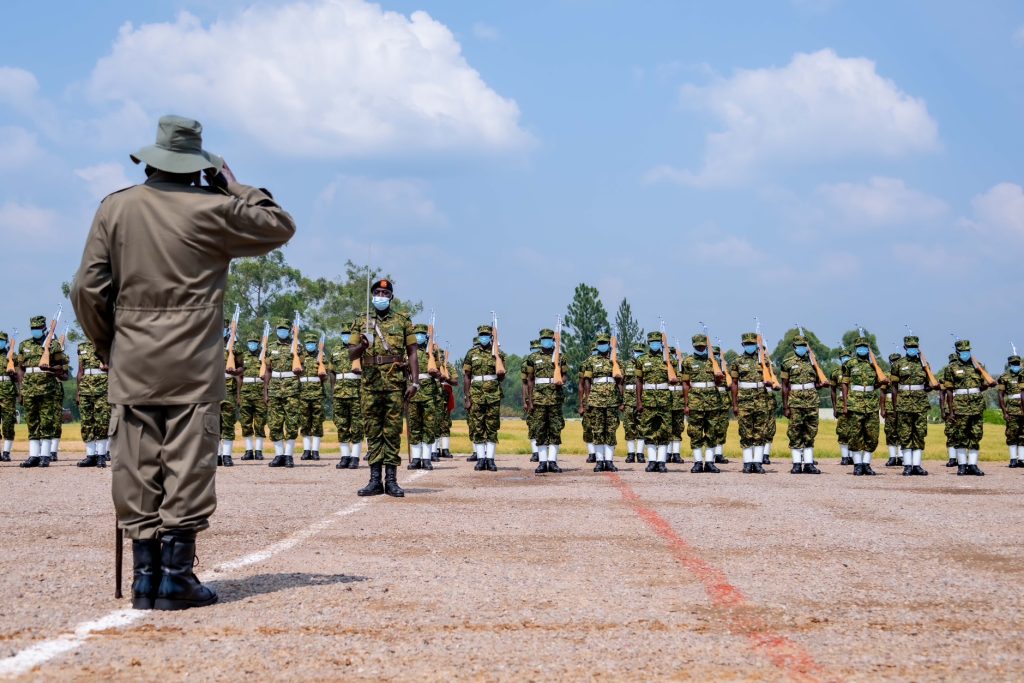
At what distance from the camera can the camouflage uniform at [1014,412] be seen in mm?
21000

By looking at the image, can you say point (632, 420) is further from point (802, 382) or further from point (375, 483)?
point (375, 483)

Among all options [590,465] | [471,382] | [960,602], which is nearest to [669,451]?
[590,465]

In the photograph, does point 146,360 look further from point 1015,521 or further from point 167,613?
point 1015,521

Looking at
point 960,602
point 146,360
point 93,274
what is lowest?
point 960,602

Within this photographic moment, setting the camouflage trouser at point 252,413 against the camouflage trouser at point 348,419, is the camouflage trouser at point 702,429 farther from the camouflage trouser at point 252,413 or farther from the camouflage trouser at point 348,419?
the camouflage trouser at point 252,413

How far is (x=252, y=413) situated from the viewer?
20.6 m

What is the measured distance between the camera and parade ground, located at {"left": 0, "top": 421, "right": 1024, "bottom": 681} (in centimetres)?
400

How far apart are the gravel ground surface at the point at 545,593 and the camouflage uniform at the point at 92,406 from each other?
772 cm

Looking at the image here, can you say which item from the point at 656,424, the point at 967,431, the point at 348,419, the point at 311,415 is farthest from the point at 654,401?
the point at 311,415

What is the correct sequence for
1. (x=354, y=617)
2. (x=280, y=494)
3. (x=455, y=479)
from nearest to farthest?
(x=354, y=617), (x=280, y=494), (x=455, y=479)

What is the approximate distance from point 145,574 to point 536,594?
1917 mm

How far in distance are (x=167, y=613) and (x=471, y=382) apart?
13.7 m

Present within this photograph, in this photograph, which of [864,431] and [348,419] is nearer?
[864,431]

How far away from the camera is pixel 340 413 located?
18.7 m
